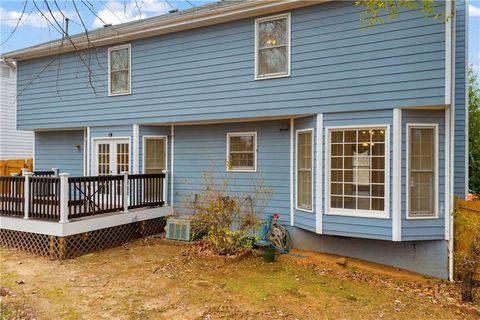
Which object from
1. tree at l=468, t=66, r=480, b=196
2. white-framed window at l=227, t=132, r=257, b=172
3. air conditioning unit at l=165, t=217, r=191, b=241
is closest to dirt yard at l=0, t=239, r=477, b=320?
air conditioning unit at l=165, t=217, r=191, b=241

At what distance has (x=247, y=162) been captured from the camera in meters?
8.73

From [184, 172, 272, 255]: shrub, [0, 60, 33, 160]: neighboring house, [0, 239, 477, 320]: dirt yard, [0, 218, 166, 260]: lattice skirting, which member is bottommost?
[0, 239, 477, 320]: dirt yard

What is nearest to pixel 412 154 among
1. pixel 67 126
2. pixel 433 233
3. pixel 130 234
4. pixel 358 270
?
pixel 433 233

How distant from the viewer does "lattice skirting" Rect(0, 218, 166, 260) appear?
23.9 feet

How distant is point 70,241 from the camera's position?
289 inches

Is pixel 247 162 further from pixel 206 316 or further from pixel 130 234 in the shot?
pixel 206 316

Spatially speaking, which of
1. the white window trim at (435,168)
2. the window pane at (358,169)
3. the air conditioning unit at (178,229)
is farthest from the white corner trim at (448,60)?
the air conditioning unit at (178,229)

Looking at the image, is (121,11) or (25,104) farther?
(25,104)

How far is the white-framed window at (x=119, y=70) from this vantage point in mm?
9852

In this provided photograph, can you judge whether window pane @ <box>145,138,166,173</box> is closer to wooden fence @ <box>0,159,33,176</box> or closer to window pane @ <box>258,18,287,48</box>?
window pane @ <box>258,18,287,48</box>

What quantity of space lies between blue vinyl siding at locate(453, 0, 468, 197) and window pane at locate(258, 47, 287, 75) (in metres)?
3.63

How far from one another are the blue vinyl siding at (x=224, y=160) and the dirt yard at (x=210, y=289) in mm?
1762

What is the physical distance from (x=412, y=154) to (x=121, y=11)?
5.53 meters

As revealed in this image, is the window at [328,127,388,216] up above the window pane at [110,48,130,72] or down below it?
below
